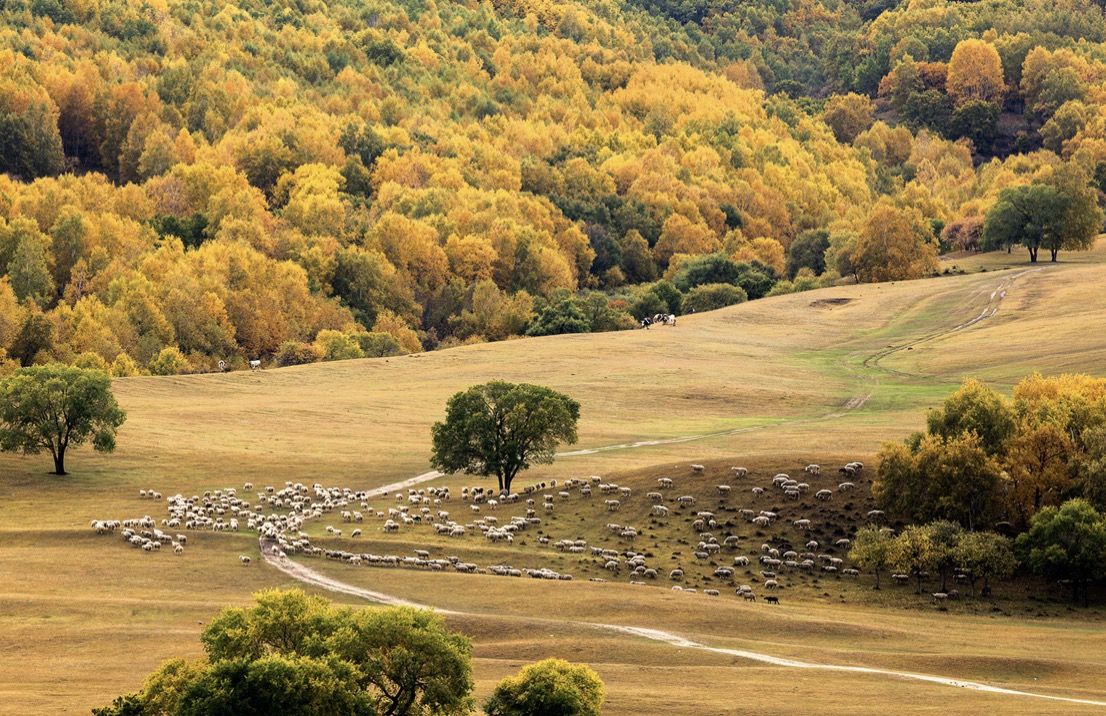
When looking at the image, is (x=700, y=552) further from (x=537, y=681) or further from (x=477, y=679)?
(x=537, y=681)

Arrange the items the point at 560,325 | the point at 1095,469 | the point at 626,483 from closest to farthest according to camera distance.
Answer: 1. the point at 1095,469
2. the point at 626,483
3. the point at 560,325

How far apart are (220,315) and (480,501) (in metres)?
101

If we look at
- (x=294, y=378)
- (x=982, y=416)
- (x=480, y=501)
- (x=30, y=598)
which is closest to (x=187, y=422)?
(x=294, y=378)

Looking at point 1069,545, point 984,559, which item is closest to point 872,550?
point 984,559

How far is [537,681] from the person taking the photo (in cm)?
5338

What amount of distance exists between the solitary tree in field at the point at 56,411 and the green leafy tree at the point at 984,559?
202 feet

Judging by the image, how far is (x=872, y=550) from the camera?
8750cm

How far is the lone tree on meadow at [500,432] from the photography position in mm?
107812

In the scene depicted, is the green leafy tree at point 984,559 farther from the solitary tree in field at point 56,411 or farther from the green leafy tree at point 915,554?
the solitary tree in field at point 56,411

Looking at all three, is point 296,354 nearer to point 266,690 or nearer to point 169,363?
point 169,363

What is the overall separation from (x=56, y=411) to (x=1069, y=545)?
70612 millimetres

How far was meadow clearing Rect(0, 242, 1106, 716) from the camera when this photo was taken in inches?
2506

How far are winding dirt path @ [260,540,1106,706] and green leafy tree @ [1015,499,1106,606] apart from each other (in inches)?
933

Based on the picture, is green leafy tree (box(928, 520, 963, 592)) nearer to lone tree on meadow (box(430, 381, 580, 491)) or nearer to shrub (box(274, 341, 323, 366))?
lone tree on meadow (box(430, 381, 580, 491))
